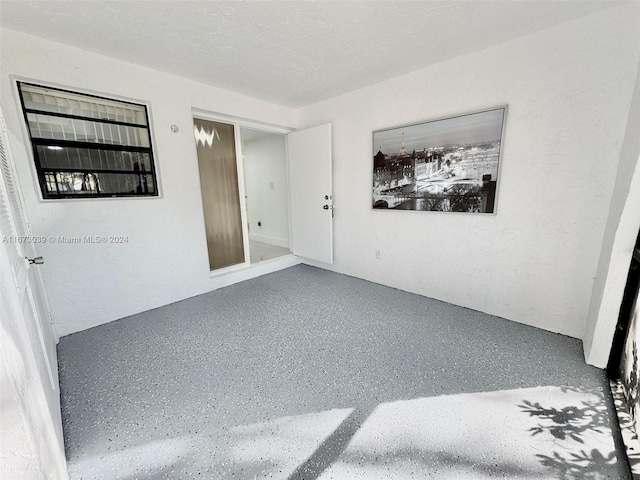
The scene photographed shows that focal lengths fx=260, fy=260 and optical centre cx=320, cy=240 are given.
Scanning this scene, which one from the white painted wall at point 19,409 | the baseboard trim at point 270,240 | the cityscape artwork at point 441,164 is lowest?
the baseboard trim at point 270,240

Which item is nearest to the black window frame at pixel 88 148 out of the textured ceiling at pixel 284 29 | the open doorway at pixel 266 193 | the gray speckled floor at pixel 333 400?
the textured ceiling at pixel 284 29

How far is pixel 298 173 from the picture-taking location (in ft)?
12.8

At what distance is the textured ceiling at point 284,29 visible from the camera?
68.1 inches

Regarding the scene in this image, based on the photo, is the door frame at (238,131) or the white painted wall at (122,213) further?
the door frame at (238,131)

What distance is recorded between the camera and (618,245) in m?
1.61

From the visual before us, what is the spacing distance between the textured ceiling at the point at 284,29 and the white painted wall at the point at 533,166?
188mm

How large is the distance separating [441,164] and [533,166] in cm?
73

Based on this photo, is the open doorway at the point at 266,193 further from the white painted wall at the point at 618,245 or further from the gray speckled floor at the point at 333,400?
the white painted wall at the point at 618,245

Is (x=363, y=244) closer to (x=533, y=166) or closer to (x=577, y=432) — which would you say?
(x=533, y=166)

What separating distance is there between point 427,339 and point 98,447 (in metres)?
2.20

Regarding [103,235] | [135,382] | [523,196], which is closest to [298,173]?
[103,235]

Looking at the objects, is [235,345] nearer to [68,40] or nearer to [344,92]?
[68,40]

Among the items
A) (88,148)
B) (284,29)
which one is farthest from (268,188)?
(284,29)

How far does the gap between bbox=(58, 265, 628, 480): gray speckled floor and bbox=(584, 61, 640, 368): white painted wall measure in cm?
23
